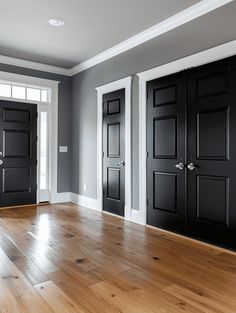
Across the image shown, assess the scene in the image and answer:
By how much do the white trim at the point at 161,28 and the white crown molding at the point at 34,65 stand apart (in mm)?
721

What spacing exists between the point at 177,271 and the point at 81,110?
12.8 feet

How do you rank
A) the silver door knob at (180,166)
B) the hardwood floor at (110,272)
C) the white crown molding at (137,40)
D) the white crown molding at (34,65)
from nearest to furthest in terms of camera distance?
the hardwood floor at (110,272) < the white crown molding at (137,40) < the silver door knob at (180,166) < the white crown molding at (34,65)

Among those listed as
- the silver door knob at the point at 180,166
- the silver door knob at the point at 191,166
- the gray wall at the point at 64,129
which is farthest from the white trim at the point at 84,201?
the silver door knob at the point at 191,166

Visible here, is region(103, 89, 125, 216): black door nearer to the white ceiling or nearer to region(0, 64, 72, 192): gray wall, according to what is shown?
the white ceiling

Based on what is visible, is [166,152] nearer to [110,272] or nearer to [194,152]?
[194,152]

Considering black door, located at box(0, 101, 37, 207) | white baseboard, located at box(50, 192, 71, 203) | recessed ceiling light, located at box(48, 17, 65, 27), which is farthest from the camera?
white baseboard, located at box(50, 192, 71, 203)

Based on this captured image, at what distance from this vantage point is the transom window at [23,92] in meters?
5.19

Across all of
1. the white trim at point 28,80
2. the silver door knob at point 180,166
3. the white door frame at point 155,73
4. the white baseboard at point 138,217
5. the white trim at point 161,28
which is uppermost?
the white trim at point 161,28

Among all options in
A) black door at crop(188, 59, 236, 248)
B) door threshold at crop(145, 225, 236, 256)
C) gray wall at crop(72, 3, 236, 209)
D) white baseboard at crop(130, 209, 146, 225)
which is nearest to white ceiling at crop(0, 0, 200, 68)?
gray wall at crop(72, 3, 236, 209)

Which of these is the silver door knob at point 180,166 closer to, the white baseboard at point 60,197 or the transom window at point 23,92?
the white baseboard at point 60,197

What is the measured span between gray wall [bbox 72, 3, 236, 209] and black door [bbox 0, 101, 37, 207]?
87cm

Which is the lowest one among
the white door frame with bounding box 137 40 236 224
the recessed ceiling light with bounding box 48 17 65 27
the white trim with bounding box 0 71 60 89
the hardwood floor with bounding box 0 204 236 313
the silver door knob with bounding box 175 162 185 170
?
the hardwood floor with bounding box 0 204 236 313

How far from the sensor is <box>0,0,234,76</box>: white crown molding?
10.3ft

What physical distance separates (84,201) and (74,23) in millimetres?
3244
